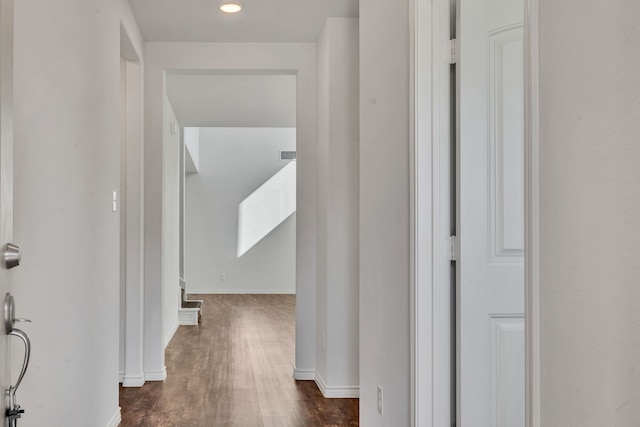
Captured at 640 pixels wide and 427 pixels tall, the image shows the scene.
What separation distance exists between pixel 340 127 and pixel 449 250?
2.16 metres

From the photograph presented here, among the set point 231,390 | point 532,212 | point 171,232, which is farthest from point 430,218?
point 171,232

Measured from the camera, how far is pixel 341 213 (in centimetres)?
422

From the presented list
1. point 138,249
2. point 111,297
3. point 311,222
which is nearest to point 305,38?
point 311,222

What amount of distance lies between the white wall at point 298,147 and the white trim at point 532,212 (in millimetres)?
3453

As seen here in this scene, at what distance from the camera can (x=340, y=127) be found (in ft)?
13.8

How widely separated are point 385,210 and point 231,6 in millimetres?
2032

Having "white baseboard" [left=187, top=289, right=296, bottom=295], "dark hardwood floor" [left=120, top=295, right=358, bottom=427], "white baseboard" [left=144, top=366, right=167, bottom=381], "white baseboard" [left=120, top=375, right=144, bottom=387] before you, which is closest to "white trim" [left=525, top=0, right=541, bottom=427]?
"dark hardwood floor" [left=120, top=295, right=358, bottom=427]

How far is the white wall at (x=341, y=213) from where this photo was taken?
418cm

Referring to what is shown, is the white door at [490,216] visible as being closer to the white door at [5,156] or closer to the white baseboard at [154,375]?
the white door at [5,156]

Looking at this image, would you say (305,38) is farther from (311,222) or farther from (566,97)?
(566,97)

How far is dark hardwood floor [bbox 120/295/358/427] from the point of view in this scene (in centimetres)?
368

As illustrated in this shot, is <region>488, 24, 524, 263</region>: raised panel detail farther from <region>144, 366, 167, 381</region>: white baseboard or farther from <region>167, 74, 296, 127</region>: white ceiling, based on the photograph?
<region>167, 74, 296, 127</region>: white ceiling

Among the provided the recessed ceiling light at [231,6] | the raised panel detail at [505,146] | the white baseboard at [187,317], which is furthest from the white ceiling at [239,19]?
the white baseboard at [187,317]

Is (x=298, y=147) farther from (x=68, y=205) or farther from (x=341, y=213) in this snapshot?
(x=68, y=205)
